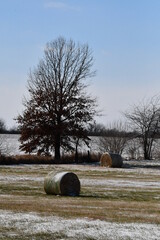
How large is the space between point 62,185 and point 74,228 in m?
8.85

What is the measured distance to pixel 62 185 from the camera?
21453 millimetres

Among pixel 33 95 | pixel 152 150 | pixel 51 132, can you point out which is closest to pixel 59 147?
pixel 51 132

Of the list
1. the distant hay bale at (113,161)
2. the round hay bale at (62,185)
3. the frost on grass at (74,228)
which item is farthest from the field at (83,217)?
the distant hay bale at (113,161)

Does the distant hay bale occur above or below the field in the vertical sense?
above

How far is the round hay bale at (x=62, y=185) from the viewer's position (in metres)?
21.4

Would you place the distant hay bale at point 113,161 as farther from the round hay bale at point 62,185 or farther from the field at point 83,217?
the round hay bale at point 62,185

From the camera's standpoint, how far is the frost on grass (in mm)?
12062

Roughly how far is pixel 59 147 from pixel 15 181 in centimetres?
2669

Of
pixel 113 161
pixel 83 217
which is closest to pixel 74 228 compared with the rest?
pixel 83 217

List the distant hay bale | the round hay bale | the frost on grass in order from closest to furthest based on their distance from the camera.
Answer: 1. the frost on grass
2. the round hay bale
3. the distant hay bale

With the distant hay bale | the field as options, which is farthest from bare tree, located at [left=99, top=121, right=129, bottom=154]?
the field

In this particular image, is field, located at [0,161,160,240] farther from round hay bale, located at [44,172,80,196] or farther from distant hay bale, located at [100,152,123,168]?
distant hay bale, located at [100,152,123,168]

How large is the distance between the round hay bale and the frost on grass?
7.48 m

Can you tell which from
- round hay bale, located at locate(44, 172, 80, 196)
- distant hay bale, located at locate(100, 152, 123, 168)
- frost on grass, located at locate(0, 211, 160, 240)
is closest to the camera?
frost on grass, located at locate(0, 211, 160, 240)
